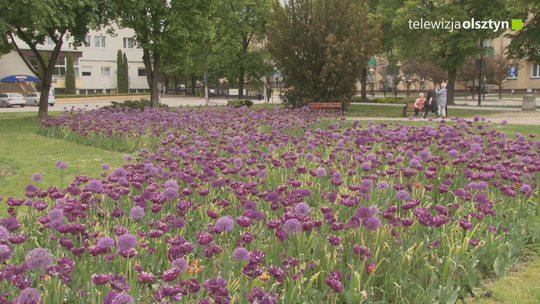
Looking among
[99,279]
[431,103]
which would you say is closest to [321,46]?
[431,103]

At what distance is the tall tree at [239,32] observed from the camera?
139 ft

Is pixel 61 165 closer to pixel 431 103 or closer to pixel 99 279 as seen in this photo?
pixel 99 279

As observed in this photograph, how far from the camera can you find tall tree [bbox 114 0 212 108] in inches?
947

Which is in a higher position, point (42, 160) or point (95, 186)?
point (95, 186)

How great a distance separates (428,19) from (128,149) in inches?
914

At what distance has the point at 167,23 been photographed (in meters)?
25.2

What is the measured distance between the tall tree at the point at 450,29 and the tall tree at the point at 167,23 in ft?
41.7

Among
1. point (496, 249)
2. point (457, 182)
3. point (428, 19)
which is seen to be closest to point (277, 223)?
point (496, 249)

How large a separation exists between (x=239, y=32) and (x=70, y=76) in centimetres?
2998

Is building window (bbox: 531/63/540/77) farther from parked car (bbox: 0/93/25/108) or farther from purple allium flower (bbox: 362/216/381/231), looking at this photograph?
purple allium flower (bbox: 362/216/381/231)

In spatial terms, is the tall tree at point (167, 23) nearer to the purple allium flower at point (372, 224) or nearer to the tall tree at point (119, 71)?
the purple allium flower at point (372, 224)

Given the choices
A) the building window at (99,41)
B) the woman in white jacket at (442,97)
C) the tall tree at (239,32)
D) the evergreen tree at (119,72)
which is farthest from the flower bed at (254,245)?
the building window at (99,41)

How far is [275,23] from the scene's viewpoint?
2534cm

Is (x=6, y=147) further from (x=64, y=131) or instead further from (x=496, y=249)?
(x=496, y=249)
